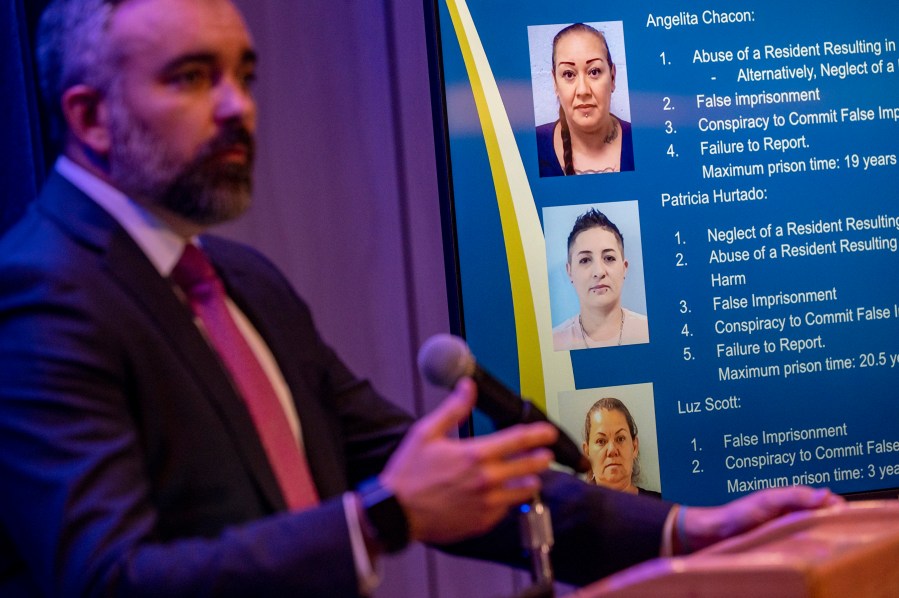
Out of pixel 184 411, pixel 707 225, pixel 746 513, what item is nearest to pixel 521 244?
pixel 707 225

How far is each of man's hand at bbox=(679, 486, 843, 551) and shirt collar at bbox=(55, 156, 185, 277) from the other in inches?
39.0

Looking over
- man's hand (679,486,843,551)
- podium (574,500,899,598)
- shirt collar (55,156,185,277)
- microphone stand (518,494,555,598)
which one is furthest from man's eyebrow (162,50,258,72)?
man's hand (679,486,843,551)

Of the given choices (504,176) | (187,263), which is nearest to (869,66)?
(504,176)

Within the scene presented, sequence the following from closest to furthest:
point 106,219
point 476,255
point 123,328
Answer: point 123,328 < point 106,219 < point 476,255

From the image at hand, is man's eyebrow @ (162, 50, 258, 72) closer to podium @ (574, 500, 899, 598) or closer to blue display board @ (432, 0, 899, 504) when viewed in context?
podium @ (574, 500, 899, 598)

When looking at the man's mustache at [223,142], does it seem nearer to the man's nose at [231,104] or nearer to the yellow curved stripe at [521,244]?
the man's nose at [231,104]

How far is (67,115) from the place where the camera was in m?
1.68

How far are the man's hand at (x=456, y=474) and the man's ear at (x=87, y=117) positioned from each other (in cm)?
78

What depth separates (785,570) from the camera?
1.12 metres

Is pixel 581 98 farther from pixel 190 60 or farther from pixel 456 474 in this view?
pixel 456 474

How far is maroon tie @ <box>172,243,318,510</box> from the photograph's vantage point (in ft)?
5.43

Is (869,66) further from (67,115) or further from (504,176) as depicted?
(67,115)

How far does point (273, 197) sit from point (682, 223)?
1.36 m

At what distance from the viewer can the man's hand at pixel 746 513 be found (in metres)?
1.70
